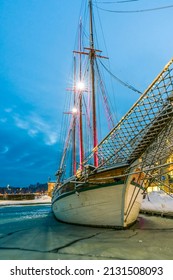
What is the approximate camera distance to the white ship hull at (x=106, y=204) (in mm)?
10203

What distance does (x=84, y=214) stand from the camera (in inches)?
460

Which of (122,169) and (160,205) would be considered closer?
(122,169)

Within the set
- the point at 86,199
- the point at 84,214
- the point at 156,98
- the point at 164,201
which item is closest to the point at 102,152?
the point at 86,199

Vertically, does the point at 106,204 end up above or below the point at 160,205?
above

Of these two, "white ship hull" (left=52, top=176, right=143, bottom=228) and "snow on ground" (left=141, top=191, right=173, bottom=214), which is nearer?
"white ship hull" (left=52, top=176, right=143, bottom=228)

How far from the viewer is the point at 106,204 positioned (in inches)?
412

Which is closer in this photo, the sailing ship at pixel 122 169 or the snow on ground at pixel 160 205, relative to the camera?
the sailing ship at pixel 122 169

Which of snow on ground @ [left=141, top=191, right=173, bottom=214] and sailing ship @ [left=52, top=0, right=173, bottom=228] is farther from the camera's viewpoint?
snow on ground @ [left=141, top=191, right=173, bottom=214]

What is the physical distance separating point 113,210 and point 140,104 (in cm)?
503

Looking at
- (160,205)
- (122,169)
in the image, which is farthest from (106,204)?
(160,205)

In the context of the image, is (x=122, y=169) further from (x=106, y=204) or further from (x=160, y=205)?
(x=160, y=205)

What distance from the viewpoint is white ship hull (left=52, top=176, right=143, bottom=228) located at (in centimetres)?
1020

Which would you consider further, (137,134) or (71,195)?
(71,195)
